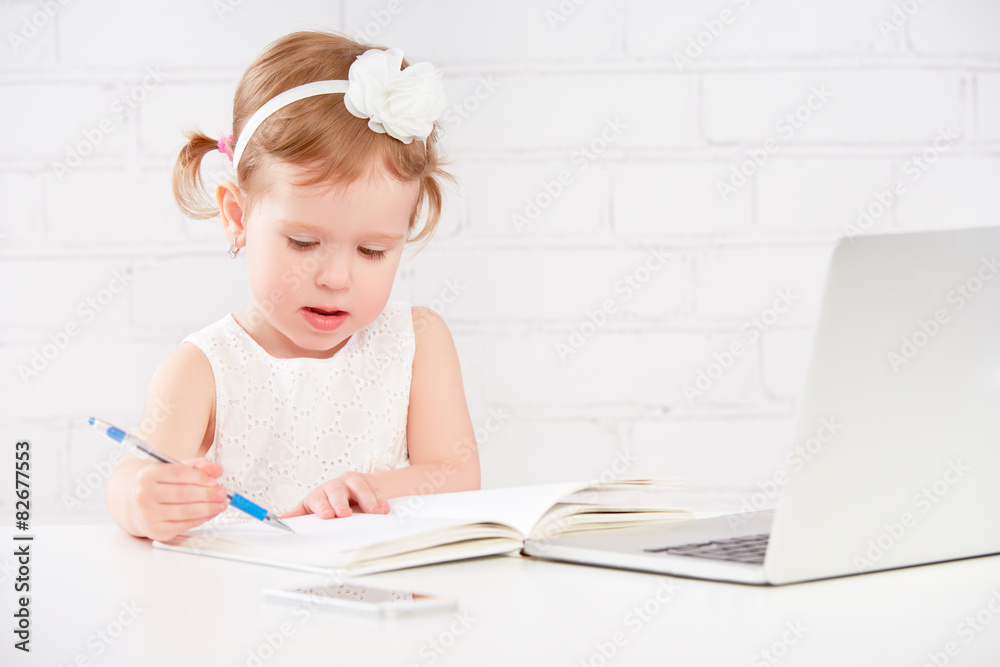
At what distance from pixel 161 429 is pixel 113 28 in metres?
0.93

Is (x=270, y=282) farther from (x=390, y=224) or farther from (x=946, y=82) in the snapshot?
(x=946, y=82)

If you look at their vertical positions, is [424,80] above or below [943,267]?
above

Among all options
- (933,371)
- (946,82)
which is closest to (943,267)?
(933,371)

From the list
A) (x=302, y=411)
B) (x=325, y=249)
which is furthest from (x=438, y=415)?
(x=325, y=249)

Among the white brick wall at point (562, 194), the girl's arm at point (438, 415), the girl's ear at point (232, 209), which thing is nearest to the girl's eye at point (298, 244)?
the girl's ear at point (232, 209)

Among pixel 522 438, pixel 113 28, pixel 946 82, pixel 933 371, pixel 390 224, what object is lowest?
pixel 522 438

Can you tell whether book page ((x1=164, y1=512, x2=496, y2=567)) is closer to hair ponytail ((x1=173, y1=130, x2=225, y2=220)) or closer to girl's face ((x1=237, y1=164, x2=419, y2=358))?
girl's face ((x1=237, y1=164, x2=419, y2=358))

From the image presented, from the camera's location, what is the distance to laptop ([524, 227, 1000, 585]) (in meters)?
0.48

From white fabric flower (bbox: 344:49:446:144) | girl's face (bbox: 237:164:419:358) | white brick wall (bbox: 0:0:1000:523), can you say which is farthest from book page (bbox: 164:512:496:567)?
white brick wall (bbox: 0:0:1000:523)

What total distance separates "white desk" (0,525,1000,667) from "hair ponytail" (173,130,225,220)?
2.84 ft

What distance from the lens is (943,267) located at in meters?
0.50

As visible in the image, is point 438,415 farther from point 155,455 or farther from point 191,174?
point 155,455

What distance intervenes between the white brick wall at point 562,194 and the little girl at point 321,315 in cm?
32

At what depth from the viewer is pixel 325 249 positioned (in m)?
1.13
